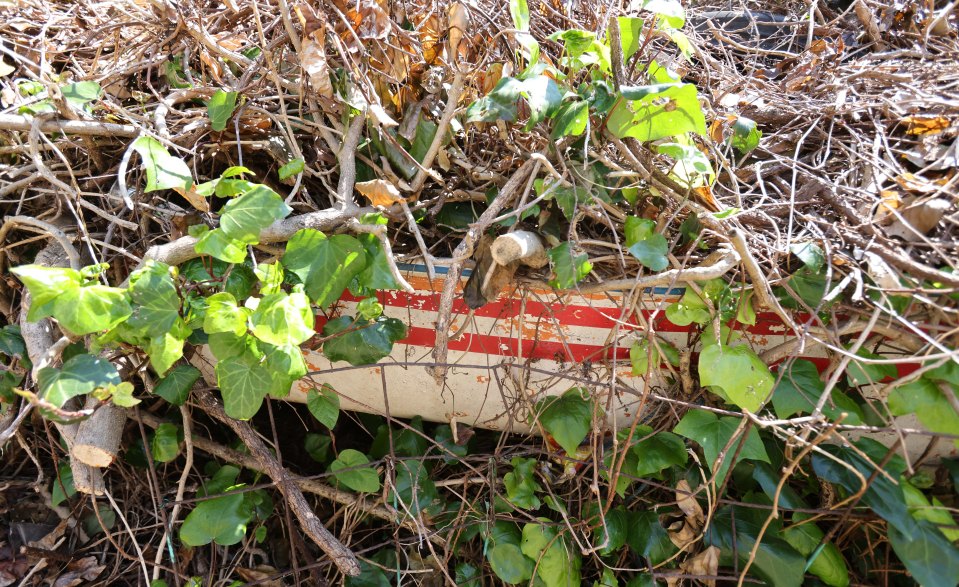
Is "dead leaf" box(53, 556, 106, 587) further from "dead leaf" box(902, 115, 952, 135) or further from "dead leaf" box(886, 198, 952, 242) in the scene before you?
"dead leaf" box(902, 115, 952, 135)

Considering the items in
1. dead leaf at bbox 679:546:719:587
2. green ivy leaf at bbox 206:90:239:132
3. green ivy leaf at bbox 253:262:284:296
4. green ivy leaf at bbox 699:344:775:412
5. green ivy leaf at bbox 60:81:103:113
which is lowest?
dead leaf at bbox 679:546:719:587

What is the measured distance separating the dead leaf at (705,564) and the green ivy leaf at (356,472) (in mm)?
808

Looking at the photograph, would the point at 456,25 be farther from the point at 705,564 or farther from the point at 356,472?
the point at 705,564

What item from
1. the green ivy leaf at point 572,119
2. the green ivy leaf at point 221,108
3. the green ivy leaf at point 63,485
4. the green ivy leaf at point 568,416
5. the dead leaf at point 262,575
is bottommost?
the dead leaf at point 262,575

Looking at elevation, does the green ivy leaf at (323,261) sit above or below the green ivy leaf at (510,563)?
above

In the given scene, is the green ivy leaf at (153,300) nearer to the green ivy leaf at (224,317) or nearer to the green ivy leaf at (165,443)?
the green ivy leaf at (224,317)

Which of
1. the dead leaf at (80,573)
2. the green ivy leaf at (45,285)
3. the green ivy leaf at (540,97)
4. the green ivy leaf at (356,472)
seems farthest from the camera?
the dead leaf at (80,573)

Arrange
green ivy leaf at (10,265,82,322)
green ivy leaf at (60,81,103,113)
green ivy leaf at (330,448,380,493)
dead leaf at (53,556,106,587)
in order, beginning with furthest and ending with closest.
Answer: dead leaf at (53,556,106,587), green ivy leaf at (330,448,380,493), green ivy leaf at (60,81,103,113), green ivy leaf at (10,265,82,322)

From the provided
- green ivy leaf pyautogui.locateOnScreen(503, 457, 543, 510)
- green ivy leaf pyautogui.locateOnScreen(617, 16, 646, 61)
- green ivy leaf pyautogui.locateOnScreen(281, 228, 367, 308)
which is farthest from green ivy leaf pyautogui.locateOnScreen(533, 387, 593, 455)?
green ivy leaf pyautogui.locateOnScreen(617, 16, 646, 61)

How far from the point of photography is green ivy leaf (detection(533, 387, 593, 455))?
5.18ft

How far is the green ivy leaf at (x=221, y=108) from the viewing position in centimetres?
150

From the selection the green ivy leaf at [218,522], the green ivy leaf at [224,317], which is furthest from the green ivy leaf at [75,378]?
the green ivy leaf at [218,522]

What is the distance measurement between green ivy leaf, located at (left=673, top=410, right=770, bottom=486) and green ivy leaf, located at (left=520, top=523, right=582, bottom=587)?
0.43 meters

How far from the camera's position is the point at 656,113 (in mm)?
1291
